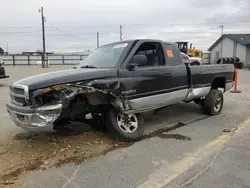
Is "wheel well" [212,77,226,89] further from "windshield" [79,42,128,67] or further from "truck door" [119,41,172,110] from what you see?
"windshield" [79,42,128,67]

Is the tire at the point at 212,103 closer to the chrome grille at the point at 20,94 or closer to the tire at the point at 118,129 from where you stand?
the tire at the point at 118,129

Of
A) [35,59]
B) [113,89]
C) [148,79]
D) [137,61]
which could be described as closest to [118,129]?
[113,89]

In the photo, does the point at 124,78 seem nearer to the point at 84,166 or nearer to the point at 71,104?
the point at 71,104

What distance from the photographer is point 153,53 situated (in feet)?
18.4

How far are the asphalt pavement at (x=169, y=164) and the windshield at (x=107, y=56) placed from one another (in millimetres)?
1675

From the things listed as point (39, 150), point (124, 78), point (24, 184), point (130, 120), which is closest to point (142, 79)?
point (124, 78)

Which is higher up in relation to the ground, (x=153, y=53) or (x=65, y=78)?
(x=153, y=53)

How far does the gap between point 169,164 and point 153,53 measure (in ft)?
8.69

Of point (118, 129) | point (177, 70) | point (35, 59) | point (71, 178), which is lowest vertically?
point (71, 178)

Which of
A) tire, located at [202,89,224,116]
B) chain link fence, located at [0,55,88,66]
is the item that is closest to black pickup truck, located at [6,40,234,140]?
tire, located at [202,89,224,116]

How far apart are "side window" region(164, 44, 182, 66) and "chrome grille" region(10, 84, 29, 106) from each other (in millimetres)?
3113

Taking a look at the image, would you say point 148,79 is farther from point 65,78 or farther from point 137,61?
point 65,78

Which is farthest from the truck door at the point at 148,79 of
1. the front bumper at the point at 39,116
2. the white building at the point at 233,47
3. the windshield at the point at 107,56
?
the white building at the point at 233,47

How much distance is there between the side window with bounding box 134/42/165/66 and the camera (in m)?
5.41
